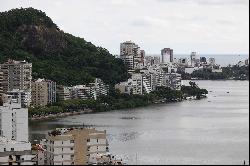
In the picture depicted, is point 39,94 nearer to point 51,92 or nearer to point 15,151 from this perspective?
point 51,92

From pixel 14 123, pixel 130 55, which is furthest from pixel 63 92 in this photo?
pixel 14 123

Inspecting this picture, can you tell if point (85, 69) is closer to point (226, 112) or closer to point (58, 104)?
point (58, 104)

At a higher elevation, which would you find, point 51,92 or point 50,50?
point 50,50

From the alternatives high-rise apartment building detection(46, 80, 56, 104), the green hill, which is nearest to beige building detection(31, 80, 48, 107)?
high-rise apartment building detection(46, 80, 56, 104)

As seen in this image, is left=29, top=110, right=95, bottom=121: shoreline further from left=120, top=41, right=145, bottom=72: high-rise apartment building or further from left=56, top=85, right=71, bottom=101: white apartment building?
left=120, top=41, right=145, bottom=72: high-rise apartment building

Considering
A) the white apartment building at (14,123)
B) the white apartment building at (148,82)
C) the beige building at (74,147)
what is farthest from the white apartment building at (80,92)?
the beige building at (74,147)

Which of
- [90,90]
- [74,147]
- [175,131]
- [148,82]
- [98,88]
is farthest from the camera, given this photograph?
[148,82]

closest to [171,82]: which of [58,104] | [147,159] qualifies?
[58,104]
